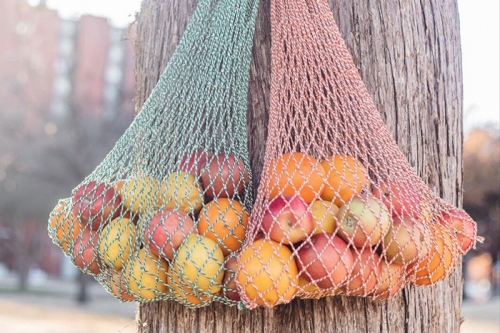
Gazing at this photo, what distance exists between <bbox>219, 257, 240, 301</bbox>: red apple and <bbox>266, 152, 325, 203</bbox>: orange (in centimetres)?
21

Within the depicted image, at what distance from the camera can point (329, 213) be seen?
1.55 meters

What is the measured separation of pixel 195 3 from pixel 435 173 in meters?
1.09

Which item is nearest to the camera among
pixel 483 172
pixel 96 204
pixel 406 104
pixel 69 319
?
pixel 96 204

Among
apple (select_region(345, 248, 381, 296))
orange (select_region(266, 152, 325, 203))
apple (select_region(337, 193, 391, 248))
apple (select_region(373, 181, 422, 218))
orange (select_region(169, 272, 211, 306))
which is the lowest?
orange (select_region(169, 272, 211, 306))

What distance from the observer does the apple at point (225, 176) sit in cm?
179

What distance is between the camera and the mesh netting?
1.50 metres

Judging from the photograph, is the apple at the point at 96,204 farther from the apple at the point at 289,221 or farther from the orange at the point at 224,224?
the apple at the point at 289,221

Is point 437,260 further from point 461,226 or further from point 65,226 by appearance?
point 65,226

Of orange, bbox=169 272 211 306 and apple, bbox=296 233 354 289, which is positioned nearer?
apple, bbox=296 233 354 289

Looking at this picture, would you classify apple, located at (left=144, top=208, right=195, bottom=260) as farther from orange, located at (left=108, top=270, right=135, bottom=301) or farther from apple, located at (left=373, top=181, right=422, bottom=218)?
apple, located at (left=373, top=181, right=422, bottom=218)

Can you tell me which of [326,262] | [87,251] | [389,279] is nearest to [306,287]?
[326,262]

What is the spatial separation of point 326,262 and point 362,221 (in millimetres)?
141

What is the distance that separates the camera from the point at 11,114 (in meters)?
24.0

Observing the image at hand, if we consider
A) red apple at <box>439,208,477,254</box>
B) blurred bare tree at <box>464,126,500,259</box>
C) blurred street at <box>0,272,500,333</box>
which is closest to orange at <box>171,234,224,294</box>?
red apple at <box>439,208,477,254</box>
